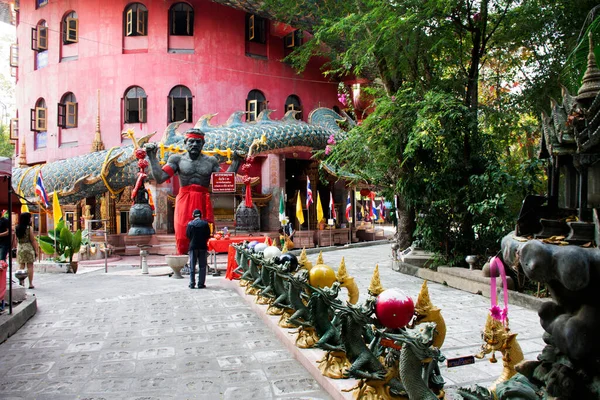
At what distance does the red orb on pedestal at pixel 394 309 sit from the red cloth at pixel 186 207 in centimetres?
795

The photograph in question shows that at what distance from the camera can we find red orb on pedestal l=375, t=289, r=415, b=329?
3168 millimetres

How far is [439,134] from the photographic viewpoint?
30.9 ft

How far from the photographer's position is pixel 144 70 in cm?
2055

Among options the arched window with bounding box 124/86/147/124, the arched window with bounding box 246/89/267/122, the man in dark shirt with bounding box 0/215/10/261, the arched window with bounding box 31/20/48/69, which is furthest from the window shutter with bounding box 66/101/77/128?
the man in dark shirt with bounding box 0/215/10/261

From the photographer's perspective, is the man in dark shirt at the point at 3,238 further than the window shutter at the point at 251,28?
No

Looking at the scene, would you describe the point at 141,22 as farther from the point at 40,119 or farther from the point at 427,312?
the point at 427,312

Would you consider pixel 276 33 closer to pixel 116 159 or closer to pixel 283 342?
pixel 116 159

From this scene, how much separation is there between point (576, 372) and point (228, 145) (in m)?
16.0

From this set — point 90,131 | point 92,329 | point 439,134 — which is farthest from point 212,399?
point 90,131

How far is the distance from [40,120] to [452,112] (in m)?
20.3

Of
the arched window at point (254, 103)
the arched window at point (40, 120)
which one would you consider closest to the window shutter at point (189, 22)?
the arched window at point (254, 103)

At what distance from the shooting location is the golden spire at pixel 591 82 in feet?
9.20

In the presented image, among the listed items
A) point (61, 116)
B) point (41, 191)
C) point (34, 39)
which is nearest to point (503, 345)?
point (41, 191)

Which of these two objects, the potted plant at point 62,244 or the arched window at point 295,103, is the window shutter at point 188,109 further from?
the potted plant at point 62,244
